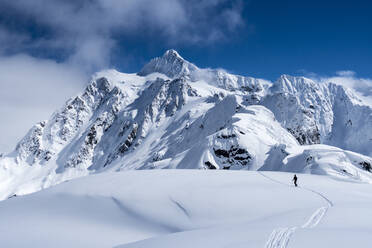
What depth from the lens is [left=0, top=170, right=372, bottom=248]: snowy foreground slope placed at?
16.2m

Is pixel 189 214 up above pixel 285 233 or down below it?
below

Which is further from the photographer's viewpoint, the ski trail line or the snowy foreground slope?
the snowy foreground slope

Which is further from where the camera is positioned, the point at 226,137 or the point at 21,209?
the point at 226,137

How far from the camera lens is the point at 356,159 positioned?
3410 inches

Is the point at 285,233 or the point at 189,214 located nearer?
the point at 285,233

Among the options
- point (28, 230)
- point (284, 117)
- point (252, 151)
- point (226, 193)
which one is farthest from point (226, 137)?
point (28, 230)

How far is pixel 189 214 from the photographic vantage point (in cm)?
2509

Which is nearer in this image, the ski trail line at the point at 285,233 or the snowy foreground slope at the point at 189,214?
the ski trail line at the point at 285,233

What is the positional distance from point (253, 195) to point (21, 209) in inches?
740

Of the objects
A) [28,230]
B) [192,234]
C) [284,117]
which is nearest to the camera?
[192,234]

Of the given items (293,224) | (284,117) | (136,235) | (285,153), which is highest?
(284,117)

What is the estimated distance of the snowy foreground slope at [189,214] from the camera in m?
16.2

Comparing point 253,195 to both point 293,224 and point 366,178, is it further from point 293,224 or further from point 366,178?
point 366,178

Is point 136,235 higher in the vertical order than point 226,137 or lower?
lower
